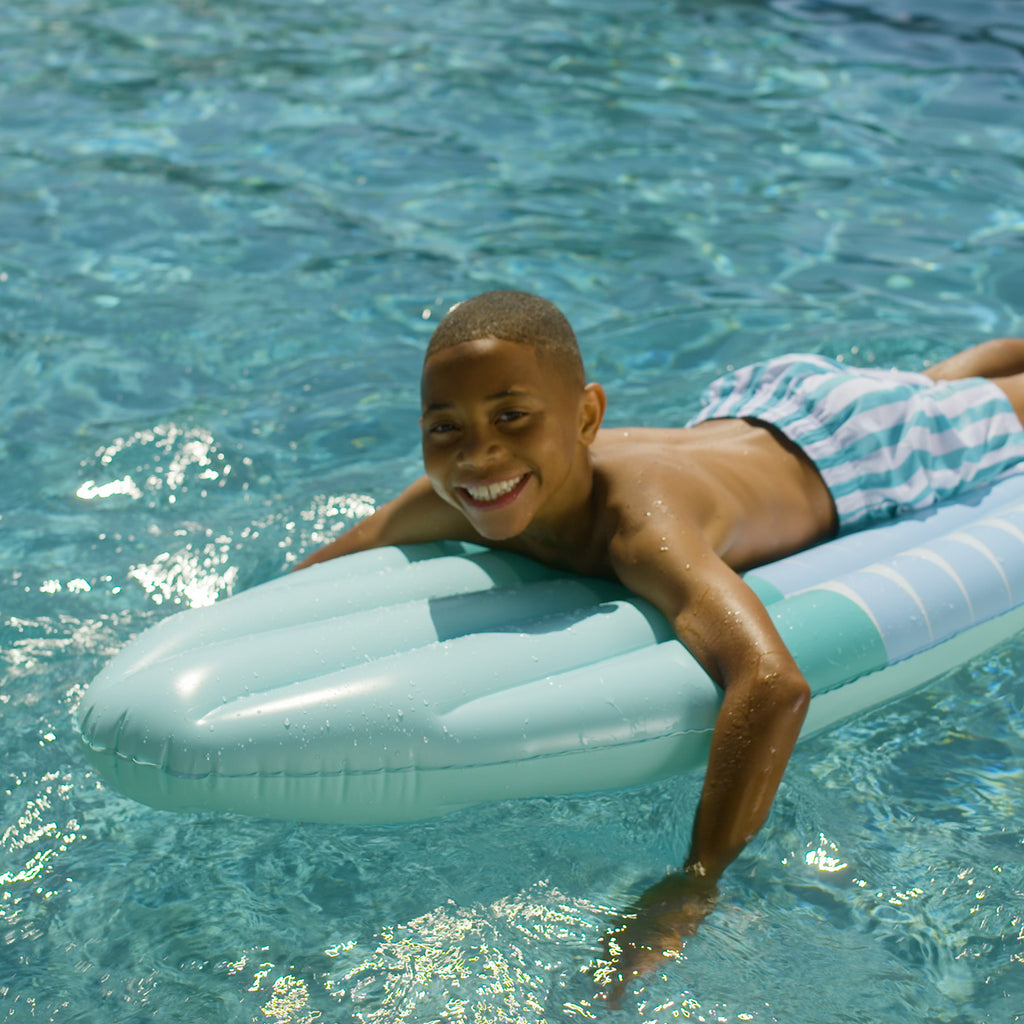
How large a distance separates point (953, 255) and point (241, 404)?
262 cm

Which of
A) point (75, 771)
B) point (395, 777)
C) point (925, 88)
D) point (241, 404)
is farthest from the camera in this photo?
point (925, 88)

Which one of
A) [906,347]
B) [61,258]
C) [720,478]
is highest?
[720,478]

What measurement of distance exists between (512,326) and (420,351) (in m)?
2.03

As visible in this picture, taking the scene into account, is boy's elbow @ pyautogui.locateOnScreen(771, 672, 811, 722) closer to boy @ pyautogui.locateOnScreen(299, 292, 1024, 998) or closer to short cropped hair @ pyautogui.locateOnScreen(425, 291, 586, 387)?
boy @ pyautogui.locateOnScreen(299, 292, 1024, 998)

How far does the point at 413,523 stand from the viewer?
270 cm

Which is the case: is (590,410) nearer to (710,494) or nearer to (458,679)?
(710,494)

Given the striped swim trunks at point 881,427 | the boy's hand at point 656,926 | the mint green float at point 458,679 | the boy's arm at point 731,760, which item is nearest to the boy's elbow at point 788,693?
the boy's arm at point 731,760

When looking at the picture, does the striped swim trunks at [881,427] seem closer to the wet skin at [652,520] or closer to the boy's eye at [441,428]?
the wet skin at [652,520]

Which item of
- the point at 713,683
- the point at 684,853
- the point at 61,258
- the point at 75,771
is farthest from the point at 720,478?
the point at 61,258

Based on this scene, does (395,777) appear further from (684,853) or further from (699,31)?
(699,31)

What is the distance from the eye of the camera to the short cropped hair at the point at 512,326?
221cm

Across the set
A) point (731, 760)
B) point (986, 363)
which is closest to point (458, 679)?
point (731, 760)

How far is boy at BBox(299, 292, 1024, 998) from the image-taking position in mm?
2068

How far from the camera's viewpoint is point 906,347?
13.5 feet
